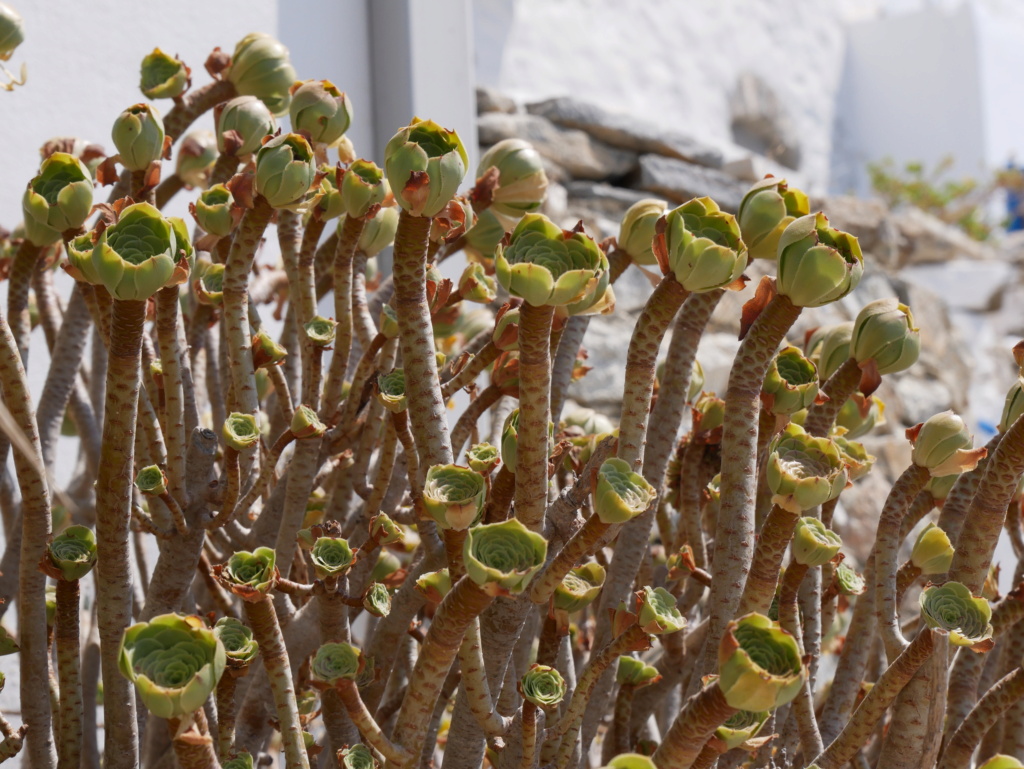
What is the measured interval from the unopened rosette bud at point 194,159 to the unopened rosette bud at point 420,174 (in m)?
0.42

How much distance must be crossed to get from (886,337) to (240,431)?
1.35ft

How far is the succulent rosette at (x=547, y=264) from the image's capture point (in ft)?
1.37

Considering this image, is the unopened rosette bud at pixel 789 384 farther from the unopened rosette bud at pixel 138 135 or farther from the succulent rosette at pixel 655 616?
the unopened rosette bud at pixel 138 135

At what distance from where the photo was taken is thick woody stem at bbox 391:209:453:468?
19.2 inches

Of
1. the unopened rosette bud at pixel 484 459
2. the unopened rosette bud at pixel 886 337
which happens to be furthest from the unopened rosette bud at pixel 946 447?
the unopened rosette bud at pixel 484 459

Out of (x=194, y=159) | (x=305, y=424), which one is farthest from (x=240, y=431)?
(x=194, y=159)

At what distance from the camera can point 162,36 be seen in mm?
1382

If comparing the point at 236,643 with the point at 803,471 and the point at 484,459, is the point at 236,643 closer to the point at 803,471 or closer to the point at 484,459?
the point at 484,459

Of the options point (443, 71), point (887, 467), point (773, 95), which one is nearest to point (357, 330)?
point (443, 71)

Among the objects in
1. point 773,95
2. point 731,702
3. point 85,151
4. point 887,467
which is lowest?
point 887,467

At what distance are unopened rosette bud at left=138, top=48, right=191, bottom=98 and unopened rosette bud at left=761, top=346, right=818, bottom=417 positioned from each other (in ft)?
1.68

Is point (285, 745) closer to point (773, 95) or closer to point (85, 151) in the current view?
point (85, 151)

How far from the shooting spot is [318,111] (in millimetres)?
672

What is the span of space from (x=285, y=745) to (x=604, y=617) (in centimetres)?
23
